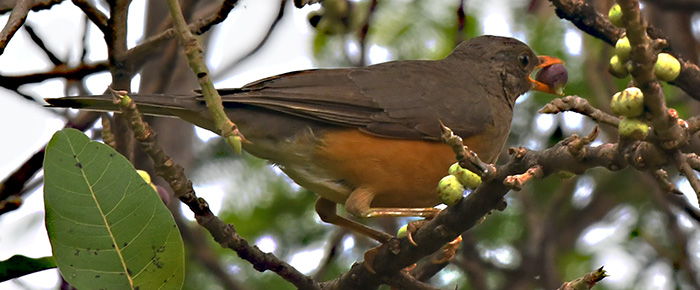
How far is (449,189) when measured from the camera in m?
3.24

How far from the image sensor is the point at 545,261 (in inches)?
239

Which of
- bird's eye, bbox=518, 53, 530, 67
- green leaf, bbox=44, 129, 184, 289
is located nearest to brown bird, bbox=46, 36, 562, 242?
bird's eye, bbox=518, 53, 530, 67

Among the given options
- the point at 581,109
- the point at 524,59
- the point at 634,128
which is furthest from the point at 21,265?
the point at 524,59

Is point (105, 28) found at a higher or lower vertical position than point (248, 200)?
lower

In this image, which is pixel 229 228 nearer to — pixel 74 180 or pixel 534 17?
pixel 74 180

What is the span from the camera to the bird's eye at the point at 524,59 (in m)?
6.43

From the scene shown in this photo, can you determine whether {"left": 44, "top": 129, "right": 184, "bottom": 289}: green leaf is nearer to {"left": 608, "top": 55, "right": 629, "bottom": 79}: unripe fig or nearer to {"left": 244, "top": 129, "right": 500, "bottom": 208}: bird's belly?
{"left": 608, "top": 55, "right": 629, "bottom": 79}: unripe fig

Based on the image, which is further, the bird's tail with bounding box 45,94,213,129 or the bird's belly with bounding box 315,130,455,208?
the bird's belly with bounding box 315,130,455,208

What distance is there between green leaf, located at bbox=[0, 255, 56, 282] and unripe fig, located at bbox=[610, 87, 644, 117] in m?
2.00

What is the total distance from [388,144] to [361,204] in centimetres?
44

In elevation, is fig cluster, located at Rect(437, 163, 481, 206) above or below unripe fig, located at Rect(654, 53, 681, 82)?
above

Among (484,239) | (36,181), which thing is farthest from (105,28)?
(484,239)

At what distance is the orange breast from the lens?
5.04 meters

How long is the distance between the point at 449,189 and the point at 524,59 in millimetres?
3443
